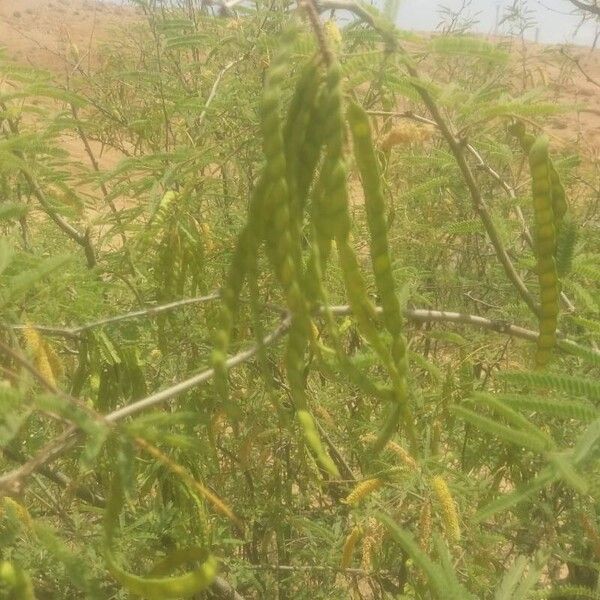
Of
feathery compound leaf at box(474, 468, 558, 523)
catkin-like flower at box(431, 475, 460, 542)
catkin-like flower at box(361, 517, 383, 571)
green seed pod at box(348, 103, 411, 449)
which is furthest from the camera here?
catkin-like flower at box(361, 517, 383, 571)

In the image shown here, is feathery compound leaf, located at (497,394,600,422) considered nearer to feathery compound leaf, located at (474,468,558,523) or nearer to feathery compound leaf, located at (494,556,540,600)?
feathery compound leaf, located at (474,468,558,523)

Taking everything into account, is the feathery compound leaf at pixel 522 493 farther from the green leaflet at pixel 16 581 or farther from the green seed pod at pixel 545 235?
the green leaflet at pixel 16 581

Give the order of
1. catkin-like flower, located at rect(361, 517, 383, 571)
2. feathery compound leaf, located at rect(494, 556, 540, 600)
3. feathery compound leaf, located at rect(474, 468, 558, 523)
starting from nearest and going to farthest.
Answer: feathery compound leaf, located at rect(474, 468, 558, 523)
feathery compound leaf, located at rect(494, 556, 540, 600)
catkin-like flower, located at rect(361, 517, 383, 571)

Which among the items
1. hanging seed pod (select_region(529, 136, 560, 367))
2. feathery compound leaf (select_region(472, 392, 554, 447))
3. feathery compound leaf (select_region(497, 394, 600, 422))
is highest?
hanging seed pod (select_region(529, 136, 560, 367))

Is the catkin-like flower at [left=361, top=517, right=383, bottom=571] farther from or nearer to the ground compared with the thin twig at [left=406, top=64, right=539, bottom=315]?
nearer to the ground

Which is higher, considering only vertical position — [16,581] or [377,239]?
[377,239]

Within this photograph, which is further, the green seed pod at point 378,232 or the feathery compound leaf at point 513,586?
the feathery compound leaf at point 513,586

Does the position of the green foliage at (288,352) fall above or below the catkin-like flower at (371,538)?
above

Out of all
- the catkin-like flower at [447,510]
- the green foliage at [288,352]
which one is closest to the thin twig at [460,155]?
the green foliage at [288,352]

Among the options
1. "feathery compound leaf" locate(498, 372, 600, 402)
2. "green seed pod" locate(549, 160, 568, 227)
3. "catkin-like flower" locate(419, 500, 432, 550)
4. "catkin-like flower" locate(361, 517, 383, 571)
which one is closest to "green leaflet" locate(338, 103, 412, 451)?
"feathery compound leaf" locate(498, 372, 600, 402)

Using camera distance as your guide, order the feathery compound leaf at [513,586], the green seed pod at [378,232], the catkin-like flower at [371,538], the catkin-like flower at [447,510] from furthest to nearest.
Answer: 1. the catkin-like flower at [371,538]
2. the catkin-like flower at [447,510]
3. the feathery compound leaf at [513,586]
4. the green seed pod at [378,232]

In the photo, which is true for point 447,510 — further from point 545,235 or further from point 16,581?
point 16,581

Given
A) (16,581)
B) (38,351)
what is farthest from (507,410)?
(38,351)

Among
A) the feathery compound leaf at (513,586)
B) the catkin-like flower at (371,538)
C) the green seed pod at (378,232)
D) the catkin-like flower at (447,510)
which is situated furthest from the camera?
the catkin-like flower at (371,538)
